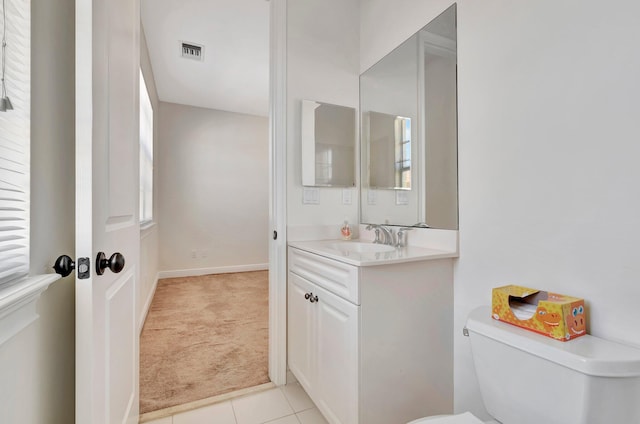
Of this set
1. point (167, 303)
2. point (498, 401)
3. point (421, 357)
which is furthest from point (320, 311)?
point (167, 303)

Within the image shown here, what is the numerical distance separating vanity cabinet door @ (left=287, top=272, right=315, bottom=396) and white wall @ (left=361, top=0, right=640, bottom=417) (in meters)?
0.69

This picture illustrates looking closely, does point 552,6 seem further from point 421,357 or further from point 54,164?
point 54,164

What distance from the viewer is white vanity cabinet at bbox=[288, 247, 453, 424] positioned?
112 cm

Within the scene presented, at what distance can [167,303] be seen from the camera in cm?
308

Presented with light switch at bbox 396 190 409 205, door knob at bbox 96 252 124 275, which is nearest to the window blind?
door knob at bbox 96 252 124 275

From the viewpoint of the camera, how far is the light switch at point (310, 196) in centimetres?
179

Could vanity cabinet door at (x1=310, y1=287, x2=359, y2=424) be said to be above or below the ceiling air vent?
below

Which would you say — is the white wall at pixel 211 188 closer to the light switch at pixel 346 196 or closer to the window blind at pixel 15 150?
the light switch at pixel 346 196

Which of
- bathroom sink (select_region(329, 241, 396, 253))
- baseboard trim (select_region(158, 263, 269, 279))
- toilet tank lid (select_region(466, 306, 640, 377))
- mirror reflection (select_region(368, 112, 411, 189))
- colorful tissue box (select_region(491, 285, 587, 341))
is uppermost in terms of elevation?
mirror reflection (select_region(368, 112, 411, 189))

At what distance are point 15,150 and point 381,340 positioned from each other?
121 centimetres

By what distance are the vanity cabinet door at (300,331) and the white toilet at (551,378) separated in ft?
2.39

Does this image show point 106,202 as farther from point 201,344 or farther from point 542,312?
point 201,344

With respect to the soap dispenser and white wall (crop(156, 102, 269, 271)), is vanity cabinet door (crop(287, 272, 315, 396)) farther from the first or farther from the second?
white wall (crop(156, 102, 269, 271))

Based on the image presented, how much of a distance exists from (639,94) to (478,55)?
60 cm
